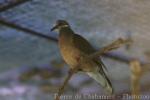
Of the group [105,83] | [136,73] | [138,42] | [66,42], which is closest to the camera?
[136,73]

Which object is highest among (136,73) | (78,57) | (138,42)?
(138,42)

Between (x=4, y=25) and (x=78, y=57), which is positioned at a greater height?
(x=4, y=25)

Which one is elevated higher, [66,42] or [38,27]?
[38,27]

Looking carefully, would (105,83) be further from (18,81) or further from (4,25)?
(18,81)

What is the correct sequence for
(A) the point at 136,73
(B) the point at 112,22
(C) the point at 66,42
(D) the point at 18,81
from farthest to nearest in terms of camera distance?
(D) the point at 18,81 → (B) the point at 112,22 → (C) the point at 66,42 → (A) the point at 136,73

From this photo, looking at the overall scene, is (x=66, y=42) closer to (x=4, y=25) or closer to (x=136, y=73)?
(x=4, y=25)

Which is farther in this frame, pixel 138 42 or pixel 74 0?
pixel 138 42

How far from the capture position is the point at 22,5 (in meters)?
1.80

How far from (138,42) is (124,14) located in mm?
507

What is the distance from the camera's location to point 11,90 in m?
3.40

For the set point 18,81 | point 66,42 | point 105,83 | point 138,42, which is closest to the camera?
point 105,83

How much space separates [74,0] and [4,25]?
49cm

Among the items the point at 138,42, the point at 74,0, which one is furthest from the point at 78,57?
the point at 138,42

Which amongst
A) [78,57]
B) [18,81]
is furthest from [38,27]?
[18,81]
